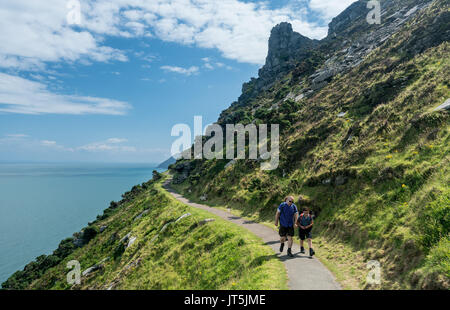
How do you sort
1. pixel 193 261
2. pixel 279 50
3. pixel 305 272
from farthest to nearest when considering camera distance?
pixel 279 50 < pixel 193 261 < pixel 305 272

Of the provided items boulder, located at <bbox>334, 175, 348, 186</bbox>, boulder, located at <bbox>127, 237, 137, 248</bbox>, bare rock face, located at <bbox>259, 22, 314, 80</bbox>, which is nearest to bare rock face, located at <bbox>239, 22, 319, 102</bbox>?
bare rock face, located at <bbox>259, 22, 314, 80</bbox>

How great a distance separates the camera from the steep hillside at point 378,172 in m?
9.73

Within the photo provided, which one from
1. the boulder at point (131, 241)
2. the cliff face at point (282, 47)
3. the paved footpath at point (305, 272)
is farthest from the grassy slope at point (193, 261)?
the cliff face at point (282, 47)

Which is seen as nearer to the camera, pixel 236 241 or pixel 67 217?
pixel 236 241

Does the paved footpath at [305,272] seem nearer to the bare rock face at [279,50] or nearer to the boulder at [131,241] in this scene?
the boulder at [131,241]

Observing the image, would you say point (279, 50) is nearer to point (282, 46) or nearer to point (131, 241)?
point (282, 46)

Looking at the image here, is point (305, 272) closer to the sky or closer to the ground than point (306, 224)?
closer to the ground

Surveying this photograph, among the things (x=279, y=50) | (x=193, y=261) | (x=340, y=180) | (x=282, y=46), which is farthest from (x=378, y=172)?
(x=282, y=46)

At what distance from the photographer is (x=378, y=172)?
16.6 metres

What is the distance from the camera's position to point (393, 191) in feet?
46.0

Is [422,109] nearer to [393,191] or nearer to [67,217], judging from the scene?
[393,191]

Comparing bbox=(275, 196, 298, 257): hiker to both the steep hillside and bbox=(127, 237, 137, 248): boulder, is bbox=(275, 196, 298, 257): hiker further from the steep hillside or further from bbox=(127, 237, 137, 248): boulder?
bbox=(127, 237, 137, 248): boulder

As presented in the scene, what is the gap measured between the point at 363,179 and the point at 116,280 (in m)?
23.0

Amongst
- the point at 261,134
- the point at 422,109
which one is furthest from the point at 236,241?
the point at 261,134
